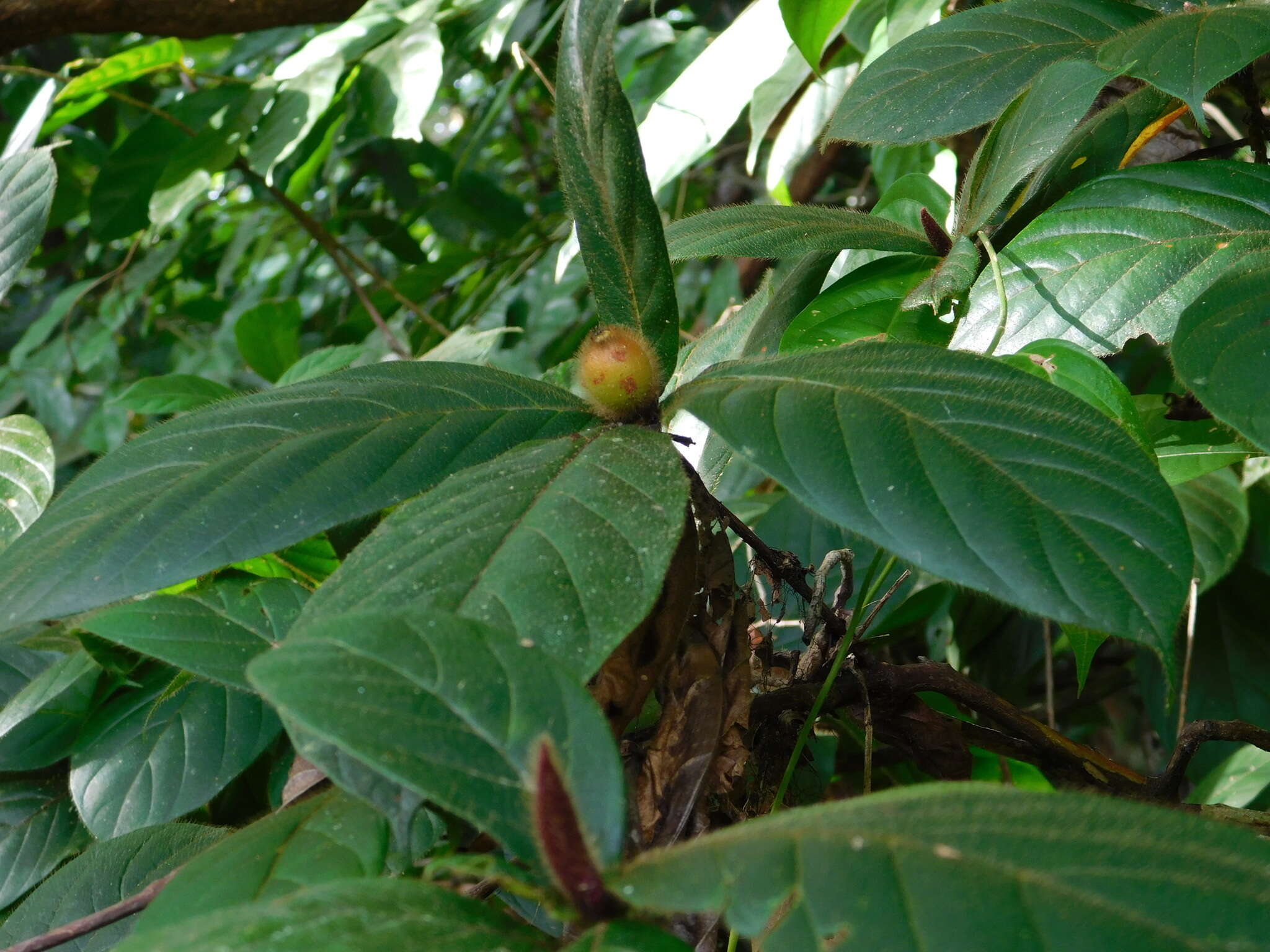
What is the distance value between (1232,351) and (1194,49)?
1.10ft

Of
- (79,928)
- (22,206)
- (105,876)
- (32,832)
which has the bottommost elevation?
(32,832)

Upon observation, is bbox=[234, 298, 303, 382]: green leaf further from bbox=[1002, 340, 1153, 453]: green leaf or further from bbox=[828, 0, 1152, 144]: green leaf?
bbox=[1002, 340, 1153, 453]: green leaf

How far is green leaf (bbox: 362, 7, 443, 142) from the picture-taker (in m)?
1.55

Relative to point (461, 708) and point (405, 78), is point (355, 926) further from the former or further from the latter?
point (405, 78)

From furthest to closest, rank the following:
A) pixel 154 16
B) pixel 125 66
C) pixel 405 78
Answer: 1. pixel 154 16
2. pixel 125 66
3. pixel 405 78

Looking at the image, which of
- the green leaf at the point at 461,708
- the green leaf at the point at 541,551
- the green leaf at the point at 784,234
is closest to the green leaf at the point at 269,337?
the green leaf at the point at 784,234

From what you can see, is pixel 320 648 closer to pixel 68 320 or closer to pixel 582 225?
pixel 582 225

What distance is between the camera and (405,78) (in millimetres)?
1576

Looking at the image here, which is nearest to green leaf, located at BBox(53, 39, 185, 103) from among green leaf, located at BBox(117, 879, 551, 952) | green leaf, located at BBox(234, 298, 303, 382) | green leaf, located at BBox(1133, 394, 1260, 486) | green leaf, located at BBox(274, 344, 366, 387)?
green leaf, located at BBox(234, 298, 303, 382)

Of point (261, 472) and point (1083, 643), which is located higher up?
point (261, 472)

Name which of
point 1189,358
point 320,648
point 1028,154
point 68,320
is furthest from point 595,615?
point 68,320

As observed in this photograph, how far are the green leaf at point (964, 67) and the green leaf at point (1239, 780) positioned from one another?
0.69m

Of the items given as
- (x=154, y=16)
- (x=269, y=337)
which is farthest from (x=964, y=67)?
(x=154, y=16)

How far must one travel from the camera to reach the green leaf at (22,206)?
103 cm
